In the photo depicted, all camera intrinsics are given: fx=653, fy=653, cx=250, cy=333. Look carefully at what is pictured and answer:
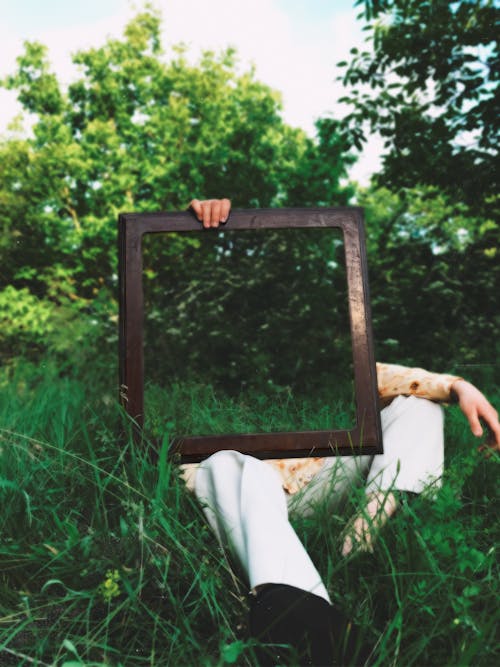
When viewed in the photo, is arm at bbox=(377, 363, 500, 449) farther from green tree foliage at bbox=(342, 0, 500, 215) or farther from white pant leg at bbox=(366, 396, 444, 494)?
green tree foliage at bbox=(342, 0, 500, 215)

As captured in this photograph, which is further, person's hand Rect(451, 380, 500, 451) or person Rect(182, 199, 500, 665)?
person's hand Rect(451, 380, 500, 451)

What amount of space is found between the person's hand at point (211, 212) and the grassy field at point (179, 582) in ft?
2.23

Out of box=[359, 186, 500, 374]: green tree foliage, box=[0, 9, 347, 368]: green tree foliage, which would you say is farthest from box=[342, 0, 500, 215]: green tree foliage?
box=[0, 9, 347, 368]: green tree foliage

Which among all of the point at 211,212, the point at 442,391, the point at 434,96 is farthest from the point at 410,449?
the point at 434,96

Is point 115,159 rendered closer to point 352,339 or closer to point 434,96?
point 434,96

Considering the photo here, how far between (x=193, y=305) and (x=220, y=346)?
55 cm

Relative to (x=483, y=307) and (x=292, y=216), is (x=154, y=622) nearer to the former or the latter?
(x=292, y=216)

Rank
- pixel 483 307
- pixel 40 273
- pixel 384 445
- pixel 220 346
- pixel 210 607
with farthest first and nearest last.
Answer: pixel 40 273
pixel 483 307
pixel 220 346
pixel 384 445
pixel 210 607

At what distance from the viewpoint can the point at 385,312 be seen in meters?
6.13

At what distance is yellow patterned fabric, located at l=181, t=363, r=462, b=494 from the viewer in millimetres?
2088

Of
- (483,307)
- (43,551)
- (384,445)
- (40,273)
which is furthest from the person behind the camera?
(40,273)

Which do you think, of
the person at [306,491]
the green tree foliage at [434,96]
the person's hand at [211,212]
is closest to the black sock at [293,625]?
the person at [306,491]

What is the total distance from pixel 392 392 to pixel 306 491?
0.48m

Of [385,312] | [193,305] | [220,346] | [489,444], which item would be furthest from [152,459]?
[385,312]
